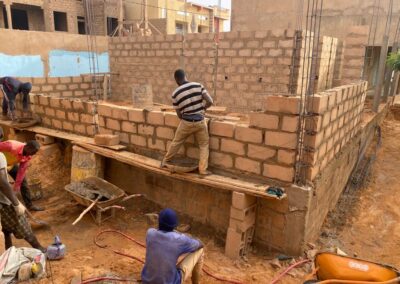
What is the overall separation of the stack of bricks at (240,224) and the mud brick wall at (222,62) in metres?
4.45

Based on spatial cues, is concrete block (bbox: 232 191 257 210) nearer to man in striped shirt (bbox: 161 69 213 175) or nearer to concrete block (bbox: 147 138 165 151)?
man in striped shirt (bbox: 161 69 213 175)

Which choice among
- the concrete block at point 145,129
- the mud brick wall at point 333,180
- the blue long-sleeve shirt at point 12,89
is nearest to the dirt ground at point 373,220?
the mud brick wall at point 333,180

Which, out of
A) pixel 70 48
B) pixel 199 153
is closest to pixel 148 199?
pixel 199 153

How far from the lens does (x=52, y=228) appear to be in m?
4.94

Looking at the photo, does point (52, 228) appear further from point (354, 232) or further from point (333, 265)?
point (354, 232)

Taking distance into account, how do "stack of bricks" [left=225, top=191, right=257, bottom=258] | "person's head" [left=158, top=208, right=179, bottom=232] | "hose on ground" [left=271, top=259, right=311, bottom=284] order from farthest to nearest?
"stack of bricks" [left=225, top=191, right=257, bottom=258], "hose on ground" [left=271, top=259, right=311, bottom=284], "person's head" [left=158, top=208, right=179, bottom=232]

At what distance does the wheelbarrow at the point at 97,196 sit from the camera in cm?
486

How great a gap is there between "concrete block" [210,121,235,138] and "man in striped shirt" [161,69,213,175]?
13cm

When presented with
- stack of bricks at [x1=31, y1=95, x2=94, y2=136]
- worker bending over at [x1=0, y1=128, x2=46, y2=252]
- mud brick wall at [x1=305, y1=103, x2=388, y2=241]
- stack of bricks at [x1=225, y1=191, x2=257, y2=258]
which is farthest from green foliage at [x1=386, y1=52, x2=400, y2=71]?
worker bending over at [x1=0, y1=128, x2=46, y2=252]

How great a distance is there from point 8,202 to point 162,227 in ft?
6.18

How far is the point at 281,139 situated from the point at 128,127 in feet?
8.93

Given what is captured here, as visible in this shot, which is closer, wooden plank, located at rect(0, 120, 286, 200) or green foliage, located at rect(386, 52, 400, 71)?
wooden plank, located at rect(0, 120, 286, 200)

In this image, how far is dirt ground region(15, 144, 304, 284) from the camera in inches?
154

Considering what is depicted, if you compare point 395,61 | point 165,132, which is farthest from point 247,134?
point 395,61
